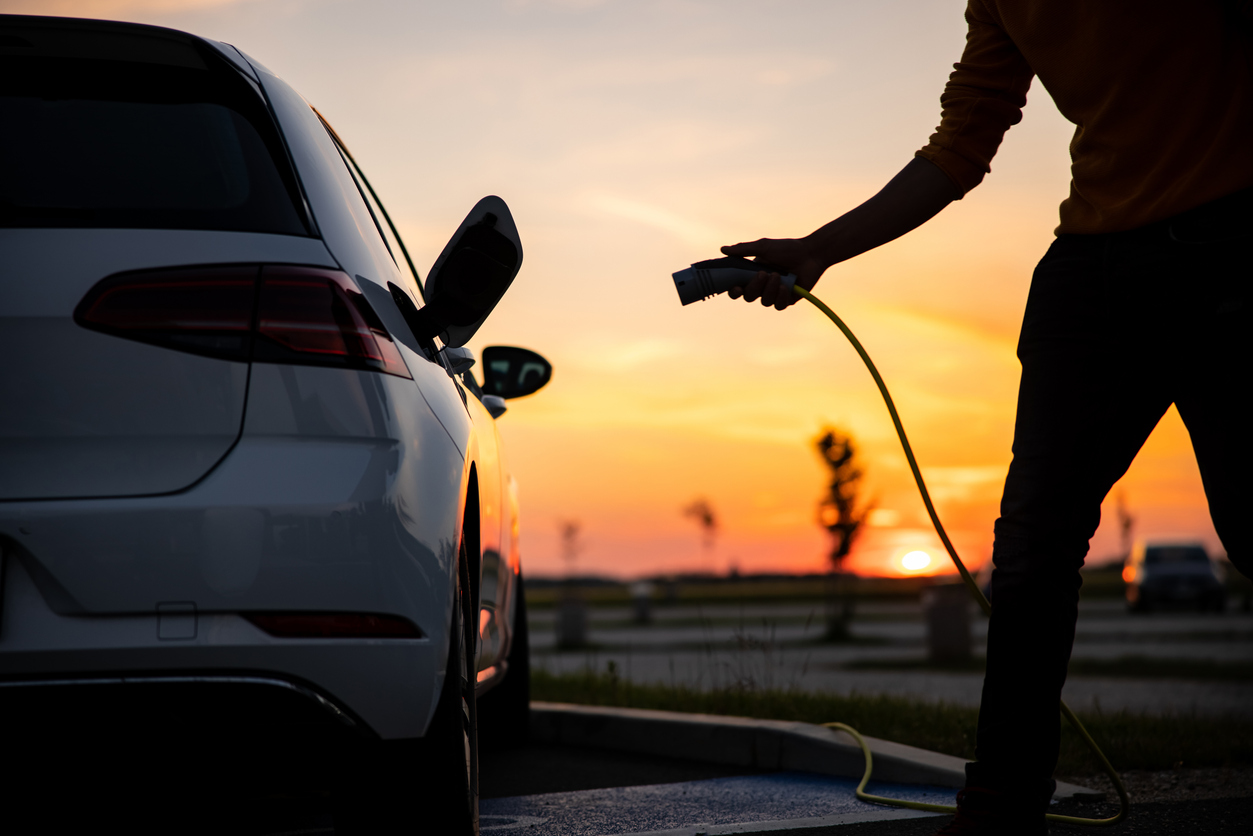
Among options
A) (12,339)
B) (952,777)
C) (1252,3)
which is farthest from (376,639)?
(952,777)

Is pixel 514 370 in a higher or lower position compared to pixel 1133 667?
higher

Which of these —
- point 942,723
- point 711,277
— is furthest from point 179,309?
point 942,723

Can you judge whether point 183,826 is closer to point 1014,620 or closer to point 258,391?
point 258,391

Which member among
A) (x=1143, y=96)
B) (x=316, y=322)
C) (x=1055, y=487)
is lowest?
(x=1055, y=487)

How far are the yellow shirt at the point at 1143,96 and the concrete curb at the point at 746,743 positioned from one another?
196 cm

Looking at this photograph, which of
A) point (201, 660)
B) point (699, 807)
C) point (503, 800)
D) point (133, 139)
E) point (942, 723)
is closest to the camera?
point (201, 660)

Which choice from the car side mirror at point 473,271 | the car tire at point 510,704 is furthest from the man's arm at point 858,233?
the car tire at point 510,704

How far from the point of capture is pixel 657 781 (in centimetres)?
411

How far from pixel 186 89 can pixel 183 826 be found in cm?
201

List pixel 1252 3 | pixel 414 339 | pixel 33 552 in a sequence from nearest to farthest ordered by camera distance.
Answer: pixel 33 552
pixel 1252 3
pixel 414 339

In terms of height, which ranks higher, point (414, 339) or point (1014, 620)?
point (414, 339)

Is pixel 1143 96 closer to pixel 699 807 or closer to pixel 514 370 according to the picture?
pixel 699 807

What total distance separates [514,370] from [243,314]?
256cm

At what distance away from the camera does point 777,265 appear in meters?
2.76
